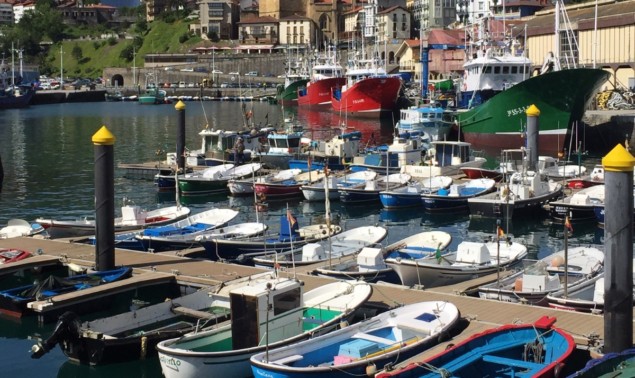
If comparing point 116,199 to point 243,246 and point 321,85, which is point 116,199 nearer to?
point 243,246

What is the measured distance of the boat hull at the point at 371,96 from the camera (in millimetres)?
87812

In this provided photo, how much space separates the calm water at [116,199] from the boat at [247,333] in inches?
68.1

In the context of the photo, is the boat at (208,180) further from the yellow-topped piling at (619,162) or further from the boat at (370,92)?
the boat at (370,92)

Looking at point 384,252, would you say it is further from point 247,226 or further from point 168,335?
point 168,335

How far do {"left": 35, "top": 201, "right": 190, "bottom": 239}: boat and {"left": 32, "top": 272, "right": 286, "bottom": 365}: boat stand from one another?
1038 cm

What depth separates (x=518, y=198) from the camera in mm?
35688

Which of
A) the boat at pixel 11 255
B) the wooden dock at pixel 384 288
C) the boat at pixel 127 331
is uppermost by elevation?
the boat at pixel 11 255

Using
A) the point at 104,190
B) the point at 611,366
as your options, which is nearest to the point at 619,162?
the point at 611,366

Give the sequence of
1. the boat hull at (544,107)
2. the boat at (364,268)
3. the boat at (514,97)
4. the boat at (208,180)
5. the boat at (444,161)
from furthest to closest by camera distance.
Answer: the boat at (514,97), the boat hull at (544,107), the boat at (208,180), the boat at (444,161), the boat at (364,268)

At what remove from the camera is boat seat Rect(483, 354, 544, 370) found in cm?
1648

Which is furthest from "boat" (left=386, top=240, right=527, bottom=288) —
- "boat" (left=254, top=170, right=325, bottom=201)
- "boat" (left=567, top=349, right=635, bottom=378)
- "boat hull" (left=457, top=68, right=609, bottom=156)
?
"boat hull" (left=457, top=68, right=609, bottom=156)

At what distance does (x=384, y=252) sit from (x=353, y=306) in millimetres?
6616

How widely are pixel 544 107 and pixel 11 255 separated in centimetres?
3797

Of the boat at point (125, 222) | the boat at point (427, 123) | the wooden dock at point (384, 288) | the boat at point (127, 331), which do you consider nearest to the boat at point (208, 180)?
the boat at point (125, 222)
